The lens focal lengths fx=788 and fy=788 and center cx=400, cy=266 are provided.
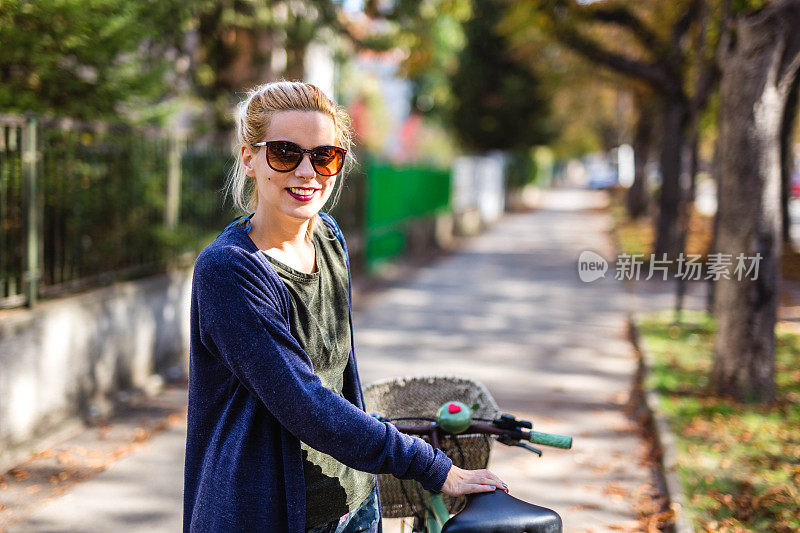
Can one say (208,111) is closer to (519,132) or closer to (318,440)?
(318,440)

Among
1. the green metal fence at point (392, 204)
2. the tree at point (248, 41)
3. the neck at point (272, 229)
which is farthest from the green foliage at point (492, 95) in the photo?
the neck at point (272, 229)

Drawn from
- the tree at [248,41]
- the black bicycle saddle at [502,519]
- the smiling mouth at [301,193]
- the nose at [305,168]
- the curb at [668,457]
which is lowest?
the curb at [668,457]

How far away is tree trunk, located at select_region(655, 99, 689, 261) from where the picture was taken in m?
15.0

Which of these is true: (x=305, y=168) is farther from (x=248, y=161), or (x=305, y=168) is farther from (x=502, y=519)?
(x=502, y=519)

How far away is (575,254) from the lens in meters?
19.1

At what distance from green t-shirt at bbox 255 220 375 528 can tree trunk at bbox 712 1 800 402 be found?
5260mm

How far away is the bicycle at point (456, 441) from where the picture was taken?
5.78 ft

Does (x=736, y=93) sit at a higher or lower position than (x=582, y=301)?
higher

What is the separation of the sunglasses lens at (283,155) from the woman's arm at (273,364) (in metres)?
0.26

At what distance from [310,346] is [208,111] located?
10.8 m

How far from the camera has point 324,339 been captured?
194 cm

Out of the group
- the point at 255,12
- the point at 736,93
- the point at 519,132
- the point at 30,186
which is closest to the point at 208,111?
the point at 255,12

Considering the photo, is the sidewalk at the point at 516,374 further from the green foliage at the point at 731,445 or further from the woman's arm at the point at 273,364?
the woman's arm at the point at 273,364

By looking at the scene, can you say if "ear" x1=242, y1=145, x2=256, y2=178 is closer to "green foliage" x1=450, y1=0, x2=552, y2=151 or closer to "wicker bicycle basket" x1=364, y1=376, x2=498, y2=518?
"wicker bicycle basket" x1=364, y1=376, x2=498, y2=518
